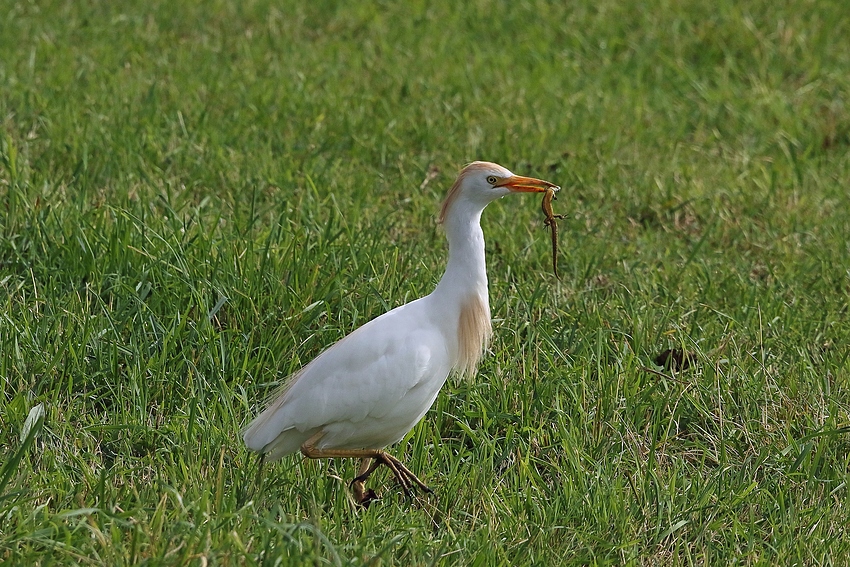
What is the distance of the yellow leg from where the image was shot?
3.50 m

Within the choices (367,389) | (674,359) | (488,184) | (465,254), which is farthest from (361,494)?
(674,359)

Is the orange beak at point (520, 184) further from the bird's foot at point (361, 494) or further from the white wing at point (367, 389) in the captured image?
the bird's foot at point (361, 494)

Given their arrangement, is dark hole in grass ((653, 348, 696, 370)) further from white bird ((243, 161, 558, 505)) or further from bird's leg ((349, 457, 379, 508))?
bird's leg ((349, 457, 379, 508))

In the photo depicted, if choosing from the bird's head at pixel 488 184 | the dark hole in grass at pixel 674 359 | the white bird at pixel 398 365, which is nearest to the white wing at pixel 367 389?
the white bird at pixel 398 365

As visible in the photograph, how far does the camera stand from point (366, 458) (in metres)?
3.62

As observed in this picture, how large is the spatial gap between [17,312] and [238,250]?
2.84 feet

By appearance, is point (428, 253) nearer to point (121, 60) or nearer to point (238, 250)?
point (238, 250)

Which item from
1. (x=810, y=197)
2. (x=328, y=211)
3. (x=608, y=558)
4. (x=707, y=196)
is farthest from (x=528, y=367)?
(x=810, y=197)

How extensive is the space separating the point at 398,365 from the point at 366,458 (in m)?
0.39

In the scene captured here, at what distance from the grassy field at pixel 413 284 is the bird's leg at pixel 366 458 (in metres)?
0.06

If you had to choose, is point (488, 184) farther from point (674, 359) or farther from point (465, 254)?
point (674, 359)

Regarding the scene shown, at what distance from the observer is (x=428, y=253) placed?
5.03 metres

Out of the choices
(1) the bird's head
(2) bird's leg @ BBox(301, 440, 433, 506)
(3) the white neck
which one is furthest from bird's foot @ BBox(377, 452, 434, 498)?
(1) the bird's head

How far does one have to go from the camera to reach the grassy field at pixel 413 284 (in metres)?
3.25
